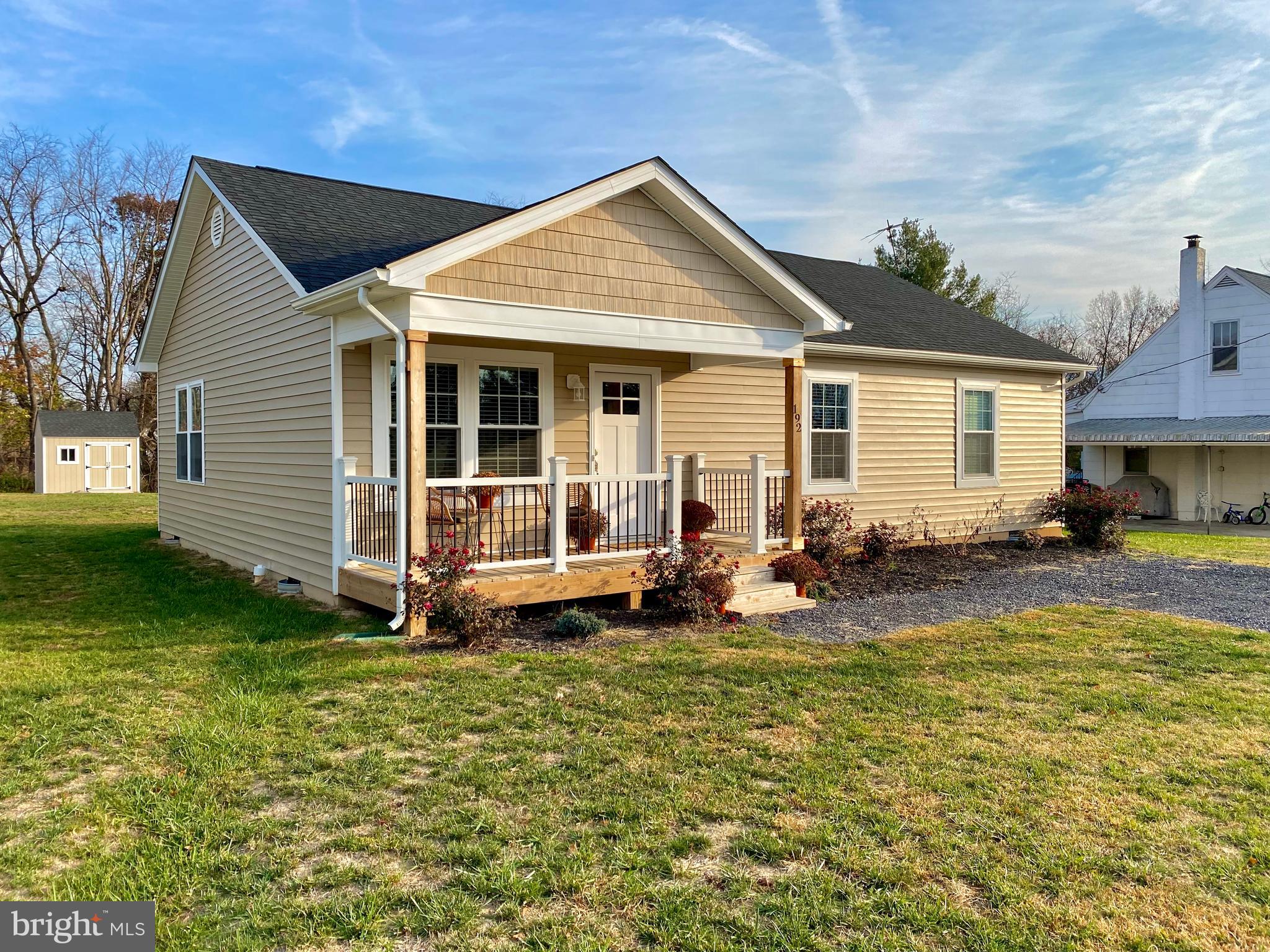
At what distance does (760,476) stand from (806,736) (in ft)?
15.9

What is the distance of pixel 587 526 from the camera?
9.04 meters

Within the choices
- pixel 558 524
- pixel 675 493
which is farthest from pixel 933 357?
pixel 558 524

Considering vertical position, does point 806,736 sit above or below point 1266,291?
below

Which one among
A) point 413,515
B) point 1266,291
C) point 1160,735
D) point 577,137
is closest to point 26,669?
point 413,515

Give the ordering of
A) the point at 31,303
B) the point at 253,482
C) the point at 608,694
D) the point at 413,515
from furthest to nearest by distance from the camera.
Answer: the point at 31,303
the point at 253,482
the point at 413,515
the point at 608,694

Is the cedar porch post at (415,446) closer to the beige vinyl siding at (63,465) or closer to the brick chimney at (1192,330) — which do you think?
the brick chimney at (1192,330)

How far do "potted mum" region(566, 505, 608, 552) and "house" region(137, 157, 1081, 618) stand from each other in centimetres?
6

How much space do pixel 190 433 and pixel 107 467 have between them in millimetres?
23656

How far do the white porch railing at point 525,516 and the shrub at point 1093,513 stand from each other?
772 cm

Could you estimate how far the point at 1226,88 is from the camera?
43.6 feet

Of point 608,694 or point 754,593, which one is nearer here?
point 608,694

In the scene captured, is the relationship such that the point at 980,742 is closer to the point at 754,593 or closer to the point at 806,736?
the point at 806,736

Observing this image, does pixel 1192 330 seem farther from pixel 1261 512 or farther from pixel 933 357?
pixel 933 357

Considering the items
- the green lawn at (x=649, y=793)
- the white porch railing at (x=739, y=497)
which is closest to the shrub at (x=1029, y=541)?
the white porch railing at (x=739, y=497)
